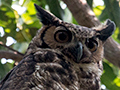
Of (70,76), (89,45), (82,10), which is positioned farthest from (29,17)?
(70,76)

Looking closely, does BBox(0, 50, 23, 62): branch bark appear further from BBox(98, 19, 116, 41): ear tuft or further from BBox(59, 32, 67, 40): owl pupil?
BBox(98, 19, 116, 41): ear tuft

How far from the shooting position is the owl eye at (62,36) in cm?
282

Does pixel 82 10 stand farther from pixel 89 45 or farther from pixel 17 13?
pixel 17 13

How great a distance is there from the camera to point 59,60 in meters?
2.69

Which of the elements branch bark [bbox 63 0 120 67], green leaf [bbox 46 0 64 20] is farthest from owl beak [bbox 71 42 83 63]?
green leaf [bbox 46 0 64 20]

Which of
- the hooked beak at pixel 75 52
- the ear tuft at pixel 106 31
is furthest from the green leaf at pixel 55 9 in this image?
the hooked beak at pixel 75 52

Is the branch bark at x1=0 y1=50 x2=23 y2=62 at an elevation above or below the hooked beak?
above

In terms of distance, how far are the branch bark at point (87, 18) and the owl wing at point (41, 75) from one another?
3.05 feet

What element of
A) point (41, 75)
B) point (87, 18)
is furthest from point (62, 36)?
point (87, 18)

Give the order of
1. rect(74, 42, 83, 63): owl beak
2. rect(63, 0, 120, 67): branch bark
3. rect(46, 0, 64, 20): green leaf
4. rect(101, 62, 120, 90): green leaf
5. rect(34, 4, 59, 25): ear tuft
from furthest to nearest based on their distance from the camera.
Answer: rect(101, 62, 120, 90): green leaf
rect(46, 0, 64, 20): green leaf
rect(63, 0, 120, 67): branch bark
rect(34, 4, 59, 25): ear tuft
rect(74, 42, 83, 63): owl beak

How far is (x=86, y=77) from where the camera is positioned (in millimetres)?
2758

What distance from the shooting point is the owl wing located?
7.82 feet

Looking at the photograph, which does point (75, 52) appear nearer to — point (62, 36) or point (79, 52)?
point (79, 52)

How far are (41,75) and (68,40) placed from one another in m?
0.55
